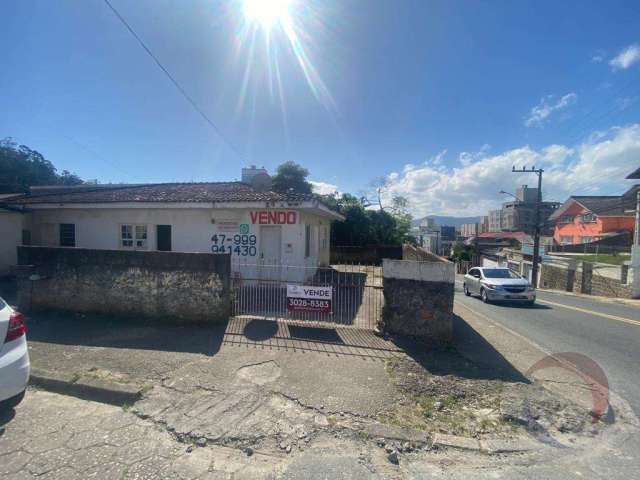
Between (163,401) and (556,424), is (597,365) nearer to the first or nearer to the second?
(556,424)

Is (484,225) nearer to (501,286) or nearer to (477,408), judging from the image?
(501,286)

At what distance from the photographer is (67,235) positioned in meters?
12.3

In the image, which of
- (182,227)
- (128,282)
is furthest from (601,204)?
(128,282)

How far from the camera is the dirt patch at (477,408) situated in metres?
3.35

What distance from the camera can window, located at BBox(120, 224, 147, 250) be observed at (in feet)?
38.1

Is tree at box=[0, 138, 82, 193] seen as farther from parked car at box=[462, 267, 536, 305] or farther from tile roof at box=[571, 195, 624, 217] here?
tile roof at box=[571, 195, 624, 217]

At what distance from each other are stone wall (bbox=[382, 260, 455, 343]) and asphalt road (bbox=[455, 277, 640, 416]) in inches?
98.5

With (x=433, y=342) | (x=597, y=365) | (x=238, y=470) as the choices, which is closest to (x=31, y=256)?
(x=238, y=470)

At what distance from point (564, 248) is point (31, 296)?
54.7m

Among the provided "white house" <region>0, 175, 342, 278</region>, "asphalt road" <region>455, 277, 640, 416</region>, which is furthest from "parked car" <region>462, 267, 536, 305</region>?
"white house" <region>0, 175, 342, 278</region>

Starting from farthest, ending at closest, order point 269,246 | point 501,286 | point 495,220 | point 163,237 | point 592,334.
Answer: point 495,220 → point 501,286 → point 163,237 → point 269,246 → point 592,334

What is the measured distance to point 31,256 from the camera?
6.95 m

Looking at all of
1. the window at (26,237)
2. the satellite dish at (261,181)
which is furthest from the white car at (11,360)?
the window at (26,237)

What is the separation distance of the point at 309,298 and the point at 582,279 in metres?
23.3
